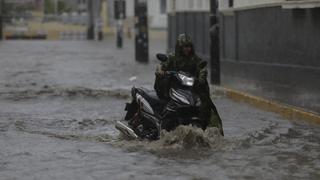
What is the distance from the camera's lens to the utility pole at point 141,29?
31.6 meters

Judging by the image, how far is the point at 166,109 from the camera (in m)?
9.89

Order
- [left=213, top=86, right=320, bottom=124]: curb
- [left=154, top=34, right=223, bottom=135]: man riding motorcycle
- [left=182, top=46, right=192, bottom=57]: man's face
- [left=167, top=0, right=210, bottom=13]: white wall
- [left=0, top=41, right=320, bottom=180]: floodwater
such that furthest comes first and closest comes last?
[left=167, top=0, right=210, bottom=13]: white wall → [left=213, top=86, right=320, bottom=124]: curb → [left=182, top=46, right=192, bottom=57]: man's face → [left=154, top=34, right=223, bottom=135]: man riding motorcycle → [left=0, top=41, right=320, bottom=180]: floodwater

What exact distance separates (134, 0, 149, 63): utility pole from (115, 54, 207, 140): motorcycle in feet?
69.0

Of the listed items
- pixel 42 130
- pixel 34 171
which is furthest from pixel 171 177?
pixel 42 130

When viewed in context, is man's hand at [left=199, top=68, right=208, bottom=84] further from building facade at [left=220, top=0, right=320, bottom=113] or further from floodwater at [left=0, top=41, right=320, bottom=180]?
building facade at [left=220, top=0, right=320, bottom=113]

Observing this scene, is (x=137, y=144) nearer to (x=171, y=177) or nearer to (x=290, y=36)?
(x=171, y=177)

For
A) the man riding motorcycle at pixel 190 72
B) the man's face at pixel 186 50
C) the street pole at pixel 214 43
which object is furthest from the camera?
the street pole at pixel 214 43

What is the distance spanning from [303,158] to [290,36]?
706cm

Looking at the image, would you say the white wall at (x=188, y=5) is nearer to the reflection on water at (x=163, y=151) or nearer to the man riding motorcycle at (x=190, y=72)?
the reflection on water at (x=163, y=151)

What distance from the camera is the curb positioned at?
43.2 feet

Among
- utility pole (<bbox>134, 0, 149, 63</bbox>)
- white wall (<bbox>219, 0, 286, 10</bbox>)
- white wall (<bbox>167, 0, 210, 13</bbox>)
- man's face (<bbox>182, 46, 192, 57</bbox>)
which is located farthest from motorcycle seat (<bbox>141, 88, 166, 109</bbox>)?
utility pole (<bbox>134, 0, 149, 63</bbox>)

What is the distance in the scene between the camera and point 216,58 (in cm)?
1891

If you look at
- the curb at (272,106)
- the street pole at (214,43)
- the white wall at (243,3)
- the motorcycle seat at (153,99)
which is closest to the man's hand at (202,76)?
the motorcycle seat at (153,99)

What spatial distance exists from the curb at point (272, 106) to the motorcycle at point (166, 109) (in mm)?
3536
